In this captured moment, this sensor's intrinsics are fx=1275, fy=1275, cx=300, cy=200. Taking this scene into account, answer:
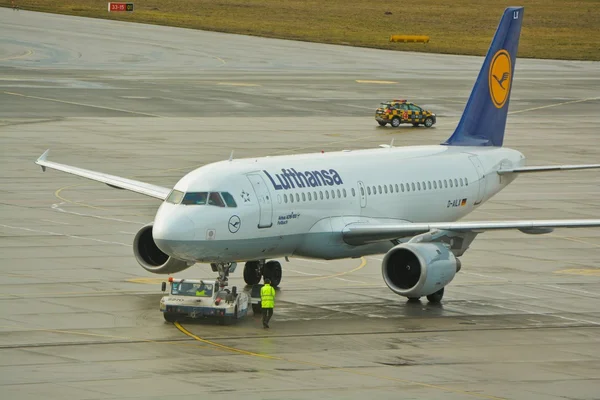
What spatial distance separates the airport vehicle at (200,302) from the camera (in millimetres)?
37750

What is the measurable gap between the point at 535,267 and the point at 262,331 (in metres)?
15.7

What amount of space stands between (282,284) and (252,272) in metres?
1.53

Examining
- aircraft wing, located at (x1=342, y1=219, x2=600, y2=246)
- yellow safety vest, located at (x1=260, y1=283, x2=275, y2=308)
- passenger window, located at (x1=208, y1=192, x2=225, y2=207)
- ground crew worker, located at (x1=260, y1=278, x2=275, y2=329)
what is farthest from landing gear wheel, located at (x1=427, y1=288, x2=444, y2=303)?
passenger window, located at (x1=208, y1=192, x2=225, y2=207)

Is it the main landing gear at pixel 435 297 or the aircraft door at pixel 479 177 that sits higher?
the aircraft door at pixel 479 177

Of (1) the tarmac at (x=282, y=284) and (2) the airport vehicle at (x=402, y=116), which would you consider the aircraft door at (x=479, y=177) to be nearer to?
(1) the tarmac at (x=282, y=284)

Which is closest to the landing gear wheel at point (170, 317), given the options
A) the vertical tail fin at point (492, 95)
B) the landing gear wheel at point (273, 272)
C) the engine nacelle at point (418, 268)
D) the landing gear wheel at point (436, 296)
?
the landing gear wheel at point (273, 272)

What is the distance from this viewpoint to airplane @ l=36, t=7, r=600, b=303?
38.4 metres

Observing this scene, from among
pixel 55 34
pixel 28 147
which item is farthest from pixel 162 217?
pixel 55 34

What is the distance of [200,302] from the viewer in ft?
124

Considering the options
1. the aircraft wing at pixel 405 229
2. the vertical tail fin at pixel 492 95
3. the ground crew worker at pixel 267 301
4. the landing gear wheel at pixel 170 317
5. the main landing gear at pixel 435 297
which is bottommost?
the landing gear wheel at pixel 170 317

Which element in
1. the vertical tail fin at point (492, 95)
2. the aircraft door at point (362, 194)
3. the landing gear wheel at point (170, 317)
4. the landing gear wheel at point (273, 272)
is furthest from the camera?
the vertical tail fin at point (492, 95)

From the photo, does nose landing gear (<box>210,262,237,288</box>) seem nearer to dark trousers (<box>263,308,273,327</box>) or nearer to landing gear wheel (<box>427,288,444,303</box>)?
dark trousers (<box>263,308,273,327</box>)

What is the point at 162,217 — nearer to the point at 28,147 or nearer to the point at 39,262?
the point at 39,262

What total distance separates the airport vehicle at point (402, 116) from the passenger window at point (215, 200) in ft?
195
